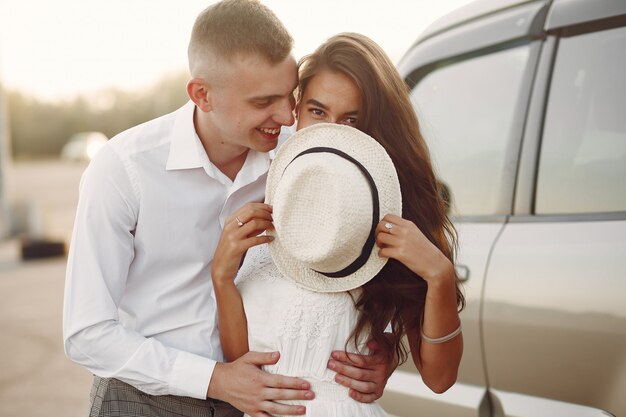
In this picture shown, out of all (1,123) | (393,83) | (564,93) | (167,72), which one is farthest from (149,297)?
(167,72)

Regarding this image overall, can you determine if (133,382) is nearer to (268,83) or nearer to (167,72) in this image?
(268,83)

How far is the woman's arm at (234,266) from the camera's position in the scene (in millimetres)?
2004

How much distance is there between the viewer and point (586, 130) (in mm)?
2475

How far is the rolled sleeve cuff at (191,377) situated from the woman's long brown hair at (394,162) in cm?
42

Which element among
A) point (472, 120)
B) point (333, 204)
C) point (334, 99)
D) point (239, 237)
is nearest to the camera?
point (333, 204)

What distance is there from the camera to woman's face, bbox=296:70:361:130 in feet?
6.98

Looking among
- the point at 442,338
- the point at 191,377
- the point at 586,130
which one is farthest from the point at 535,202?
the point at 191,377

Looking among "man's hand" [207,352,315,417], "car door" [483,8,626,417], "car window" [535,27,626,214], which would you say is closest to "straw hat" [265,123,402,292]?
"man's hand" [207,352,315,417]

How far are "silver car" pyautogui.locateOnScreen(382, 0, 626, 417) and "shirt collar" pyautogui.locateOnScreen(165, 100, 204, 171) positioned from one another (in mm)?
1039

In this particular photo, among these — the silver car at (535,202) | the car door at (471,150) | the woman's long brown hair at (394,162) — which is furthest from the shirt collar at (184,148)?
the silver car at (535,202)

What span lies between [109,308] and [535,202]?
1.47 metres

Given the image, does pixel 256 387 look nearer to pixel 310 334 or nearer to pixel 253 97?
pixel 310 334

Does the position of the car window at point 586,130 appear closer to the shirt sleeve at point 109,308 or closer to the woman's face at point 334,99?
the woman's face at point 334,99

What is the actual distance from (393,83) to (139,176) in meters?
0.78
